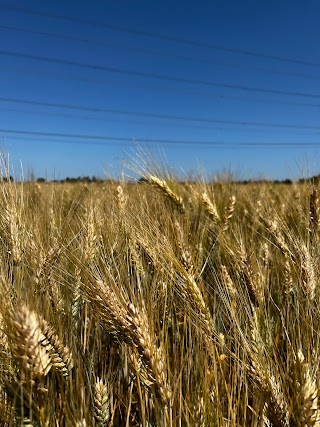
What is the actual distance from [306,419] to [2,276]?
2.66 feet

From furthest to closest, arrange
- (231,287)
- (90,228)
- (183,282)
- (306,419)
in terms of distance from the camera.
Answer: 1. (90,228)
2. (231,287)
3. (183,282)
4. (306,419)

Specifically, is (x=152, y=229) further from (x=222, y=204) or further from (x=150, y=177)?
(x=222, y=204)

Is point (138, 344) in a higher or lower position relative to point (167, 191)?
lower

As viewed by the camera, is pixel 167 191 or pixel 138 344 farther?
pixel 167 191

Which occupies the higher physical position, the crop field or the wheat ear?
the wheat ear

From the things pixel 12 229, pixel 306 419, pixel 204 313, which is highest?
pixel 12 229

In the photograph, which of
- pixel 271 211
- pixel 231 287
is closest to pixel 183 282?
pixel 231 287

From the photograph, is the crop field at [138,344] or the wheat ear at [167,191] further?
the wheat ear at [167,191]

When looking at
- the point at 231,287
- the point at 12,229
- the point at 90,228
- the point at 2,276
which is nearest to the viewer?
the point at 2,276

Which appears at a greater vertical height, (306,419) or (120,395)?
(306,419)

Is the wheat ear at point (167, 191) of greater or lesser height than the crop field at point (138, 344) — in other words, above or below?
→ above

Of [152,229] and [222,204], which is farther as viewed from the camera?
[222,204]

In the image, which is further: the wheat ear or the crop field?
the wheat ear

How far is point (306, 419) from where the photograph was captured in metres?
0.67
